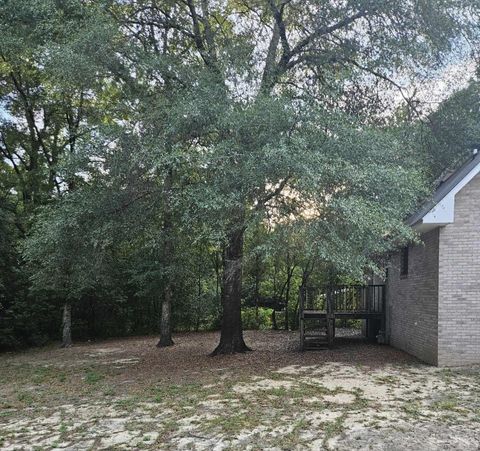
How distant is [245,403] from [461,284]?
213 inches

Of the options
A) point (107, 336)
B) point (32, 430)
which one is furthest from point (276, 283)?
point (32, 430)

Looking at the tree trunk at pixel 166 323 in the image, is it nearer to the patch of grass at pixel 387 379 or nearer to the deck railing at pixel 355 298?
the deck railing at pixel 355 298

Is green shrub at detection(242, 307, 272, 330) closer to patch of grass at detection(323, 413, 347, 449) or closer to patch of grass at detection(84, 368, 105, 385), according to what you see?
patch of grass at detection(84, 368, 105, 385)

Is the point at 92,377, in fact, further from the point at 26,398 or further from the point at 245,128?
the point at 245,128

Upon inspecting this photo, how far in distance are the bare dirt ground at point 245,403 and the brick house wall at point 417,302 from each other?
0.46 m

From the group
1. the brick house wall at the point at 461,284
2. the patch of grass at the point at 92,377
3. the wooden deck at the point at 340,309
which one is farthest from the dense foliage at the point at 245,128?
the patch of grass at the point at 92,377

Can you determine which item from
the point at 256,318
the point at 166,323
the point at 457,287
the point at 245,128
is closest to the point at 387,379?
the point at 457,287

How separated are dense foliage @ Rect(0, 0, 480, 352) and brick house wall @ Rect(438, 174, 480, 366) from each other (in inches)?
39.1

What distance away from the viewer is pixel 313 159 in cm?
693

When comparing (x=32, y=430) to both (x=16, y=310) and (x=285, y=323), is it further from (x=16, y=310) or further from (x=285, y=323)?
(x=285, y=323)

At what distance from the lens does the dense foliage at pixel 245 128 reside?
7.37 m

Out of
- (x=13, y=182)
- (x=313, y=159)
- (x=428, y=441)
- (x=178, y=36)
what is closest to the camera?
(x=428, y=441)

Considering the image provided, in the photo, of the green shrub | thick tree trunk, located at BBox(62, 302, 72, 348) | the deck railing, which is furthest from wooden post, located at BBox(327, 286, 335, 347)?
thick tree trunk, located at BBox(62, 302, 72, 348)

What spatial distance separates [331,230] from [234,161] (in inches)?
73.8
